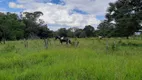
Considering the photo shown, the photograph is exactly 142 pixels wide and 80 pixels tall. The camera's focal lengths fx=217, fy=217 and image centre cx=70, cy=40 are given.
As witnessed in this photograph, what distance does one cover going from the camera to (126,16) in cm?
2689

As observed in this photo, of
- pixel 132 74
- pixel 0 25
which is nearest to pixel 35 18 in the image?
pixel 0 25

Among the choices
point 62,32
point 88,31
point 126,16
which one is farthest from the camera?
point 88,31

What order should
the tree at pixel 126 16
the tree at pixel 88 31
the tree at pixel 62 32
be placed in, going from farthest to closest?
the tree at pixel 88 31 → the tree at pixel 62 32 → the tree at pixel 126 16

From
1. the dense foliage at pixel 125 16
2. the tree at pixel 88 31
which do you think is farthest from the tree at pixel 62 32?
the dense foliage at pixel 125 16

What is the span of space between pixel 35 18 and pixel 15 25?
32.3m

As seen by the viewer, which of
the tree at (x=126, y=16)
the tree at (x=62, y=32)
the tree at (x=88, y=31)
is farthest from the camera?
the tree at (x=88, y=31)

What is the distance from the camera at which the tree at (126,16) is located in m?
25.9

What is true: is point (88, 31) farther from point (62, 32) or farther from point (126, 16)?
point (126, 16)

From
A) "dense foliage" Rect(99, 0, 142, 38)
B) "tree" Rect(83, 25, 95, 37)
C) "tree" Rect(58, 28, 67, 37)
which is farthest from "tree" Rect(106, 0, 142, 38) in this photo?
"tree" Rect(83, 25, 95, 37)

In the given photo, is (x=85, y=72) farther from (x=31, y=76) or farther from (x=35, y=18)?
(x=35, y=18)

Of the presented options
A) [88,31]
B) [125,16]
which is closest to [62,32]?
[88,31]

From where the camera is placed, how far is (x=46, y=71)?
7.07 m

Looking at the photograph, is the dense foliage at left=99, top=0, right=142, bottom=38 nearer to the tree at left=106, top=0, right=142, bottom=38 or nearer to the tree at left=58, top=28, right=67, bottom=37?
the tree at left=106, top=0, right=142, bottom=38

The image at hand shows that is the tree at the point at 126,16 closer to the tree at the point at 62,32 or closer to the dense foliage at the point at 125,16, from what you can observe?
the dense foliage at the point at 125,16
